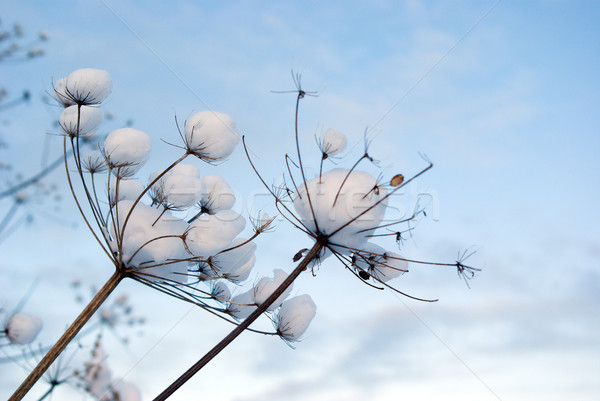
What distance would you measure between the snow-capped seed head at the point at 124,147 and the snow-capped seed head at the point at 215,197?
0.54 metres

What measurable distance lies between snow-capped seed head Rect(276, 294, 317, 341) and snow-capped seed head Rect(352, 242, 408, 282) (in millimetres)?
478

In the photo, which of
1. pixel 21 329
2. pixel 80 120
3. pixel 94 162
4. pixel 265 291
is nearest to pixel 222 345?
pixel 265 291

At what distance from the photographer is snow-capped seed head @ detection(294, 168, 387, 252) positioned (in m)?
3.47

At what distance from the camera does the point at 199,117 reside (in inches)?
153

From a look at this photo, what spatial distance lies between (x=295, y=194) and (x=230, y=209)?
2.07ft

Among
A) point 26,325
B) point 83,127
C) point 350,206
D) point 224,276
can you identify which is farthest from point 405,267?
point 26,325

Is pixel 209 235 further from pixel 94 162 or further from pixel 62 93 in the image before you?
pixel 62 93

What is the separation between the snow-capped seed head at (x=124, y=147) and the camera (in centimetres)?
391

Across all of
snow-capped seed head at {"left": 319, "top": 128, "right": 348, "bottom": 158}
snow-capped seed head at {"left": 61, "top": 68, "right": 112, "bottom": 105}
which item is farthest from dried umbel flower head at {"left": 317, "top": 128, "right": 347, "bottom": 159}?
snow-capped seed head at {"left": 61, "top": 68, "right": 112, "bottom": 105}

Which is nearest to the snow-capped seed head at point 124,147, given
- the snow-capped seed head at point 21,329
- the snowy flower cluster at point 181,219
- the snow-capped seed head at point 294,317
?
the snowy flower cluster at point 181,219

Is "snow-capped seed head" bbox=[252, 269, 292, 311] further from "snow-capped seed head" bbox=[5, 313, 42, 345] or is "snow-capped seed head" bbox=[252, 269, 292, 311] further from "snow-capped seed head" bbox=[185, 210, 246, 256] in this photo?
"snow-capped seed head" bbox=[5, 313, 42, 345]

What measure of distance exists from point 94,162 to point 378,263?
240cm

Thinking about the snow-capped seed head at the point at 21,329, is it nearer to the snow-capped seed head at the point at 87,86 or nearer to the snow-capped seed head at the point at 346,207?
the snow-capped seed head at the point at 87,86

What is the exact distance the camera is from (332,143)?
3.87 metres
